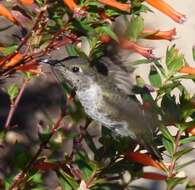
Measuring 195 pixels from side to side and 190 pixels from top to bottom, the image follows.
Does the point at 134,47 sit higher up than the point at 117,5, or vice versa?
the point at 117,5

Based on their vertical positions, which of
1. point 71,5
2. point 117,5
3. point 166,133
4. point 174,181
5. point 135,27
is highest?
point 71,5

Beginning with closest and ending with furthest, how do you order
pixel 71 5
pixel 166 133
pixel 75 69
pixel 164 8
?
pixel 71 5
pixel 166 133
pixel 75 69
pixel 164 8

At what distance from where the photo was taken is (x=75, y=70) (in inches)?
90.8

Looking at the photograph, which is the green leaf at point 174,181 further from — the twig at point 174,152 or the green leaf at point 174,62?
the green leaf at point 174,62

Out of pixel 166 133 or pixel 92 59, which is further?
pixel 92 59

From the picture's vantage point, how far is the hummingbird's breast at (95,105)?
2.32 meters

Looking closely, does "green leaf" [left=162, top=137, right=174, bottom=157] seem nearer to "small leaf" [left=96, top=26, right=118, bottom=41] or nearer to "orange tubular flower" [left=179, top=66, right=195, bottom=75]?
"orange tubular flower" [left=179, top=66, right=195, bottom=75]

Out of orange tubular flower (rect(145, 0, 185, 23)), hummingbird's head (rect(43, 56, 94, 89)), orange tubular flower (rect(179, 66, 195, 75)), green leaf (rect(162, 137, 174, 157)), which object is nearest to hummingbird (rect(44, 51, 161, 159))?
hummingbird's head (rect(43, 56, 94, 89))

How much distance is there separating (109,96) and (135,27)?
381 mm

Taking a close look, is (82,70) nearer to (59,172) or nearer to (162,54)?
(59,172)

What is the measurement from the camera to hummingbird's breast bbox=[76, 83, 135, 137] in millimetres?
2322

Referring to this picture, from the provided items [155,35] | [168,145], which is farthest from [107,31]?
[168,145]

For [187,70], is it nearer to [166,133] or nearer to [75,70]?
[166,133]

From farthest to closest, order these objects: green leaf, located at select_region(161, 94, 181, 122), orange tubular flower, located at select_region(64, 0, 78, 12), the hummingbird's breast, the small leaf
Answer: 1. the hummingbird's breast
2. green leaf, located at select_region(161, 94, 181, 122)
3. the small leaf
4. orange tubular flower, located at select_region(64, 0, 78, 12)
